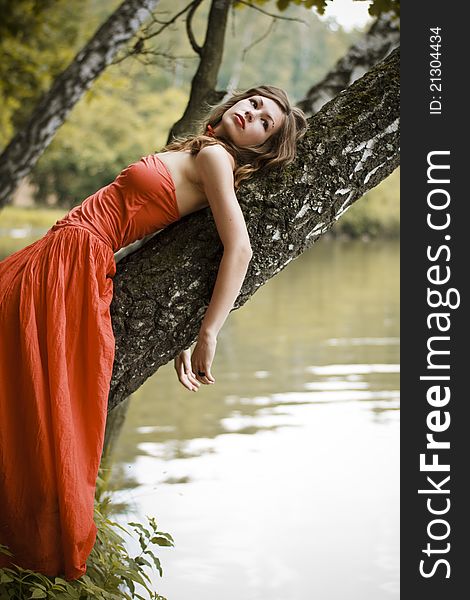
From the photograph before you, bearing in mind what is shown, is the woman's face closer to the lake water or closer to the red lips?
the red lips

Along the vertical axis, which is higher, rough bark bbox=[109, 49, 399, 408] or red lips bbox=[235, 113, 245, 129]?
red lips bbox=[235, 113, 245, 129]

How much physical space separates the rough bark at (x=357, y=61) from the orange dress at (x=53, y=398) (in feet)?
Answer: 7.71

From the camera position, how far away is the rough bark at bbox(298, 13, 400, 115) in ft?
13.8

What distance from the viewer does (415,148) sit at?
253cm

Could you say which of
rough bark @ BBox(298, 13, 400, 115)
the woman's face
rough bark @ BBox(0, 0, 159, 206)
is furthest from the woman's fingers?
rough bark @ BBox(0, 0, 159, 206)

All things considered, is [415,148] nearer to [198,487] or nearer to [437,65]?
[437,65]

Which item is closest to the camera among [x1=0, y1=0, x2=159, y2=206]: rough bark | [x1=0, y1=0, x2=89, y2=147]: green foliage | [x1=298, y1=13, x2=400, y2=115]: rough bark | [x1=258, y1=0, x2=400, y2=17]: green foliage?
[x1=258, y1=0, x2=400, y2=17]: green foliage

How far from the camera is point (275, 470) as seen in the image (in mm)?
4922

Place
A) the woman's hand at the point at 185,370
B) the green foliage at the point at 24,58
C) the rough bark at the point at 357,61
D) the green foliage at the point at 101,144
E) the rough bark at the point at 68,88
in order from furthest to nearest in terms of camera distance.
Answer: the green foliage at the point at 101,144 → the green foliage at the point at 24,58 → the rough bark at the point at 68,88 → the rough bark at the point at 357,61 → the woman's hand at the point at 185,370

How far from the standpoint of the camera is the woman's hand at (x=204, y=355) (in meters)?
2.03

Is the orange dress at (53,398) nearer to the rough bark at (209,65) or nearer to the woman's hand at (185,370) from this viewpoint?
the woman's hand at (185,370)

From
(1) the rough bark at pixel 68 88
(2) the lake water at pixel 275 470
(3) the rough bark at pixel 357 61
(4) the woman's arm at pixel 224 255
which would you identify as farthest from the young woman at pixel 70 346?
(1) the rough bark at pixel 68 88

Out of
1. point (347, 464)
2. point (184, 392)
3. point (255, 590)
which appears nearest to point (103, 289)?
point (255, 590)

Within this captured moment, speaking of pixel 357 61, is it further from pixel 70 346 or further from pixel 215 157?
pixel 70 346
